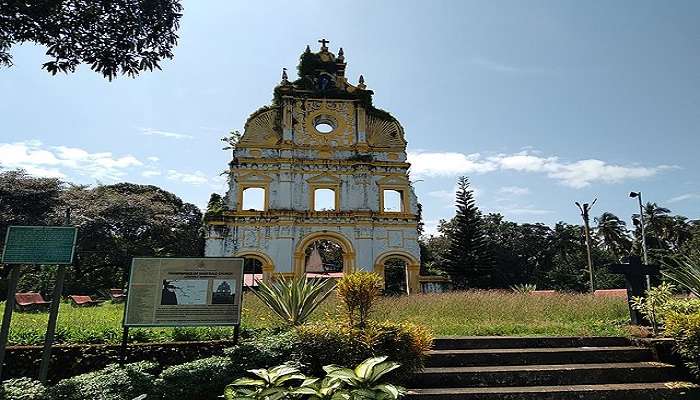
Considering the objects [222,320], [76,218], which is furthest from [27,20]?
[76,218]

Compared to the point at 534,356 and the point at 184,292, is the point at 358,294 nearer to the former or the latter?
the point at 184,292

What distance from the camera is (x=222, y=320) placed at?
573 centimetres

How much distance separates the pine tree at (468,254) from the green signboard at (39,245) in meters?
24.9

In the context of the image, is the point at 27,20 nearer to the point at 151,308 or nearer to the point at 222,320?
the point at 151,308

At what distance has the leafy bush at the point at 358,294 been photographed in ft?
18.4

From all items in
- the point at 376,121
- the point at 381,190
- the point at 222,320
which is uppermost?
the point at 376,121

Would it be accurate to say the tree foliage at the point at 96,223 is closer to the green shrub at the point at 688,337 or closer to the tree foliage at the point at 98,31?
the tree foliage at the point at 98,31

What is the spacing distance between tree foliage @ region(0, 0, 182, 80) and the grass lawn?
3.58 metres

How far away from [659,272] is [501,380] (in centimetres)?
374

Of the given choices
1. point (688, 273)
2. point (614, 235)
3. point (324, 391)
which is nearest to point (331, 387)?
point (324, 391)

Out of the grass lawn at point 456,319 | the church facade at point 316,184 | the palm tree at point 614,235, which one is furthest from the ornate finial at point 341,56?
the palm tree at point 614,235

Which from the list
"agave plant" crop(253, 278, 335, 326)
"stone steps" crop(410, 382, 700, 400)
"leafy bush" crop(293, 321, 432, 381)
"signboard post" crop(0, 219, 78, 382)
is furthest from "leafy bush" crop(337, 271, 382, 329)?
"signboard post" crop(0, 219, 78, 382)

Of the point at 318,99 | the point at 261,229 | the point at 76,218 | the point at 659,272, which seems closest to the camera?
the point at 659,272

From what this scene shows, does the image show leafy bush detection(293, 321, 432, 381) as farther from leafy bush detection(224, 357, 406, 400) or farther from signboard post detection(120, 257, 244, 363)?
signboard post detection(120, 257, 244, 363)
